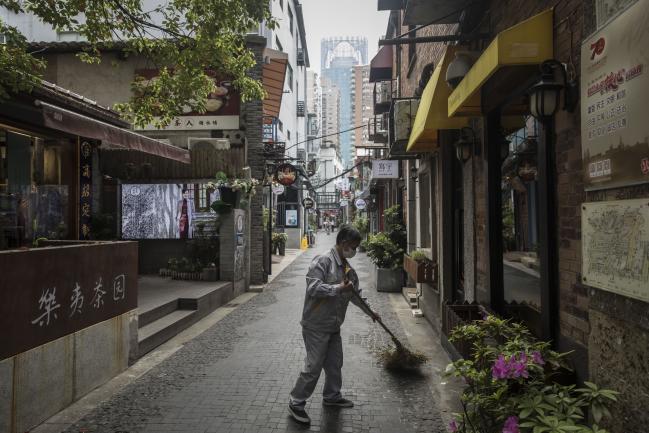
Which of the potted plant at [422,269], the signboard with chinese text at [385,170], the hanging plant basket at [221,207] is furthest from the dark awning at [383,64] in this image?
the potted plant at [422,269]

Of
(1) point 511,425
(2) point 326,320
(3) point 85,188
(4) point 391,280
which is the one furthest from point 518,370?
(4) point 391,280

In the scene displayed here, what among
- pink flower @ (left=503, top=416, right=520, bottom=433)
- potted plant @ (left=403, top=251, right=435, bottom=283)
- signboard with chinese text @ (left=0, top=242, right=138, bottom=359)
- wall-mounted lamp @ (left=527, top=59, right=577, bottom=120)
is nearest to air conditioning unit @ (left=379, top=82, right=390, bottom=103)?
potted plant @ (left=403, top=251, right=435, bottom=283)

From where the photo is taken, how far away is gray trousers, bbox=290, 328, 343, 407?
14.7 ft

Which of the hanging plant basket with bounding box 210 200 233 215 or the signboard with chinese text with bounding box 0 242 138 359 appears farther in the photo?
the hanging plant basket with bounding box 210 200 233 215

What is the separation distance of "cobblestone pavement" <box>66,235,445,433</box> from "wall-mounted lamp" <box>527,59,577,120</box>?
2903 millimetres

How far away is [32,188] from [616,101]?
9.25m

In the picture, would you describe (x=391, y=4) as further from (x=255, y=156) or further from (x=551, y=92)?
(x=551, y=92)

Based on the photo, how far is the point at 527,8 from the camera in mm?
4906

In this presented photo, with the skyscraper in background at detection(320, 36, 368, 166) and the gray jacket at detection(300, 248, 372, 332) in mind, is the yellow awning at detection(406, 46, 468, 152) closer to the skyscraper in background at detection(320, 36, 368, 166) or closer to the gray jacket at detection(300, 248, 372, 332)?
the gray jacket at detection(300, 248, 372, 332)

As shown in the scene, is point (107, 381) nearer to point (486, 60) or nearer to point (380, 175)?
point (486, 60)

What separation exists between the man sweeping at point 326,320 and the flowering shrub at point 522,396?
1.39 m

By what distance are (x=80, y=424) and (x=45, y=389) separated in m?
0.48

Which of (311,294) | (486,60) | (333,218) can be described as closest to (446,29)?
(486,60)

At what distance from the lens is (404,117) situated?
9.68m
